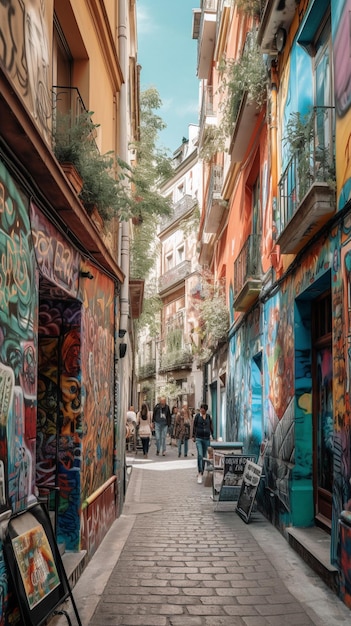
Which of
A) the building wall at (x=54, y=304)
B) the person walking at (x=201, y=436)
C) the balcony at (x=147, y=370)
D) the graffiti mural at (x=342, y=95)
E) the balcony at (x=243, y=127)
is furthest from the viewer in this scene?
→ the balcony at (x=147, y=370)

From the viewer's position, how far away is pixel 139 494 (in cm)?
1295

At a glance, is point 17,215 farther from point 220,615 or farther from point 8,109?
point 220,615

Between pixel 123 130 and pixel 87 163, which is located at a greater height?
pixel 123 130

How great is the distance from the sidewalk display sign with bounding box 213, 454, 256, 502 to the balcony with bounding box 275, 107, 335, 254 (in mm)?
4011

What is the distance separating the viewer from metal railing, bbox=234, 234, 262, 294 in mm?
12195

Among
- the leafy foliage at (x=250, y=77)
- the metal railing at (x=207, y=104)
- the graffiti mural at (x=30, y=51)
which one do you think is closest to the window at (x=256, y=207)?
the leafy foliage at (x=250, y=77)

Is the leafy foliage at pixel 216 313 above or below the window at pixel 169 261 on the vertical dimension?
below

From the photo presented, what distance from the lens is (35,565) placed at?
4.47 metres

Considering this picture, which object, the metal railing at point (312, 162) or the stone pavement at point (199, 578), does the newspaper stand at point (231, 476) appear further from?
the metal railing at point (312, 162)

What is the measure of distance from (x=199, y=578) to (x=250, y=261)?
724cm

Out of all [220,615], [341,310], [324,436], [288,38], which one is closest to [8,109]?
[341,310]

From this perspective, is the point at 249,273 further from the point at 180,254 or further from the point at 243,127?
the point at 180,254

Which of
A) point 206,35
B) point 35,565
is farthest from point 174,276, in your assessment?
point 35,565

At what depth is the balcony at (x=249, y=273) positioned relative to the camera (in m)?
11.7
